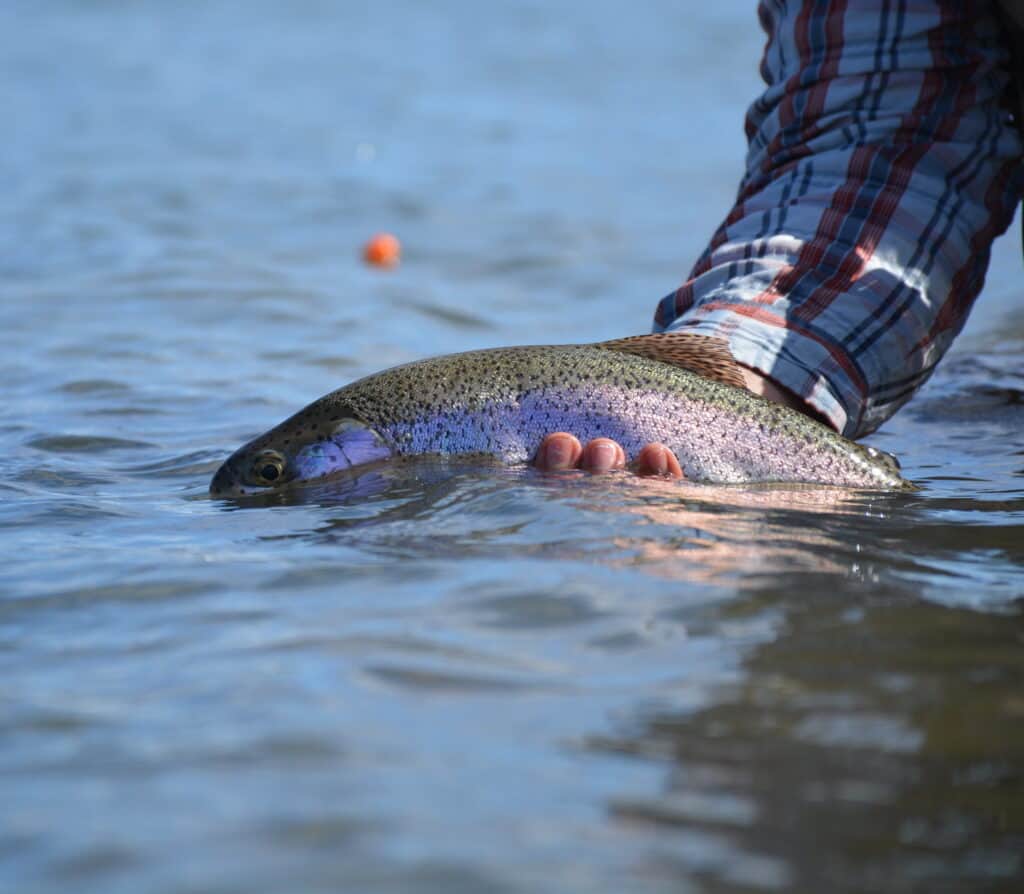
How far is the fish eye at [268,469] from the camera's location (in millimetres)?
4211

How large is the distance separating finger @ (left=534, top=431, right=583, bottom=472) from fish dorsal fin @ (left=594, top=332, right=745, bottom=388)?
41 centimetres

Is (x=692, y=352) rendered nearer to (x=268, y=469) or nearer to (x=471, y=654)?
(x=268, y=469)

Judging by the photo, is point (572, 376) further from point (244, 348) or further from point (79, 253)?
point (79, 253)

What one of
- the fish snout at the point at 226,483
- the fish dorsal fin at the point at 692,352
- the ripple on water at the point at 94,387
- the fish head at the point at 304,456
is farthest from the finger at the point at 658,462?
the ripple on water at the point at 94,387

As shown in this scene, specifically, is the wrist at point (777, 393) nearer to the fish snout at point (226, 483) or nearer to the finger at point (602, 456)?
the finger at point (602, 456)

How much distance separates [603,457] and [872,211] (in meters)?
1.19

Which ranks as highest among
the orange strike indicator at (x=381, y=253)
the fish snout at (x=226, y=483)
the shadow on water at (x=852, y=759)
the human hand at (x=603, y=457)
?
the orange strike indicator at (x=381, y=253)

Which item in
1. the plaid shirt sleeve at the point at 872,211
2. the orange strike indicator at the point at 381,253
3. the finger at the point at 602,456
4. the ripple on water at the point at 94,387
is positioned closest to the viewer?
the finger at the point at 602,456

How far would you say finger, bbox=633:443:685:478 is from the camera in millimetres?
3967

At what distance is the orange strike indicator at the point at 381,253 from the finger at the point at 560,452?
20.5 feet

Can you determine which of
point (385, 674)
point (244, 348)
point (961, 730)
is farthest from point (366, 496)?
point (244, 348)

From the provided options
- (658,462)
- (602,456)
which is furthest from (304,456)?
(658,462)

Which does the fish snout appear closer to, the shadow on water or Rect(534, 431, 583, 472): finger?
Rect(534, 431, 583, 472): finger

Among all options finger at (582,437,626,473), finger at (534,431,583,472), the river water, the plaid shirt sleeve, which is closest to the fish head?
the river water
